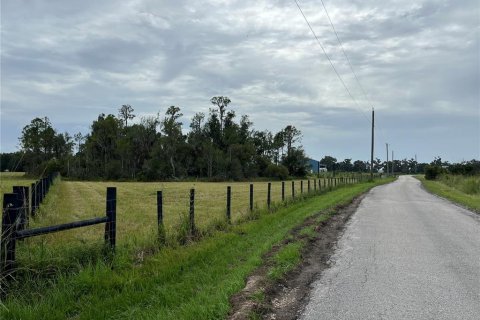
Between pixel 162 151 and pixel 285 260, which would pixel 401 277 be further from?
pixel 162 151

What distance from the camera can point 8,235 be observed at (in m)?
5.60

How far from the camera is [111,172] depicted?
95.8m

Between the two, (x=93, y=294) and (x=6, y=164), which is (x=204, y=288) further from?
(x=6, y=164)

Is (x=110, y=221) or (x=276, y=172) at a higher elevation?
(x=276, y=172)

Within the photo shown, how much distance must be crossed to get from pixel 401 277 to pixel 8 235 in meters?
5.82

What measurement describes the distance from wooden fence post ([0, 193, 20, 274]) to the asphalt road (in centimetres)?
390

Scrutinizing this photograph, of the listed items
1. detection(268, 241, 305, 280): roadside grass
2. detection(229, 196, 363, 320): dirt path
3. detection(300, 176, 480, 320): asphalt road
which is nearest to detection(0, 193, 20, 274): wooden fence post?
detection(229, 196, 363, 320): dirt path

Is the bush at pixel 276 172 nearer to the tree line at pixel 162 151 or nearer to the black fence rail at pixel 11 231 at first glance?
the tree line at pixel 162 151

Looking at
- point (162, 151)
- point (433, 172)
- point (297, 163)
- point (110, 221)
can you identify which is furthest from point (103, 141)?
point (110, 221)

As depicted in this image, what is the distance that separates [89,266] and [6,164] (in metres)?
1.88

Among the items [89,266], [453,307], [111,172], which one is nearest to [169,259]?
[89,266]

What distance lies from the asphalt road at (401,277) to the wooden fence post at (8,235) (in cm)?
390

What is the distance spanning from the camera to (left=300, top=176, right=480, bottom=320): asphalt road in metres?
5.32

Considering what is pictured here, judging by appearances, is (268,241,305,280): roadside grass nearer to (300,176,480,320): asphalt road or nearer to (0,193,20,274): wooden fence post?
(300,176,480,320): asphalt road
